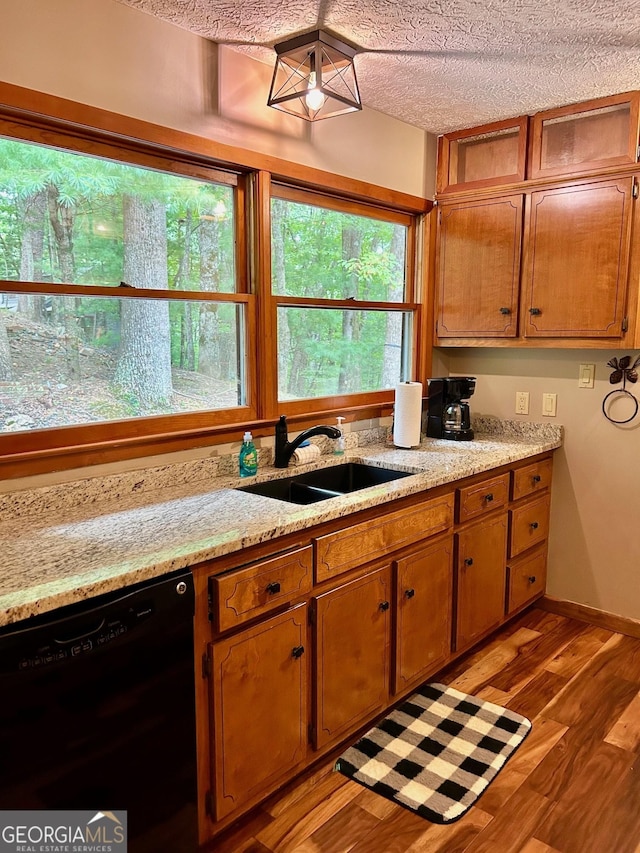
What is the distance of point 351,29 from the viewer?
6.74 ft

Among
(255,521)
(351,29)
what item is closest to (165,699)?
(255,521)

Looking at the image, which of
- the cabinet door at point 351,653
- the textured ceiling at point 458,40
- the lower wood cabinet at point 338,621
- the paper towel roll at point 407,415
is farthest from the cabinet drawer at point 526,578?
the textured ceiling at point 458,40

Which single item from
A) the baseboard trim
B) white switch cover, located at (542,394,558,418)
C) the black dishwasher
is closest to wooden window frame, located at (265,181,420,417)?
white switch cover, located at (542,394,558,418)

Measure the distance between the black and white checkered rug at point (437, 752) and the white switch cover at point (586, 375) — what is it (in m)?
1.57

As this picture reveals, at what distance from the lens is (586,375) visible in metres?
3.06

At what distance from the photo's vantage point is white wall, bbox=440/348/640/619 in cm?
300

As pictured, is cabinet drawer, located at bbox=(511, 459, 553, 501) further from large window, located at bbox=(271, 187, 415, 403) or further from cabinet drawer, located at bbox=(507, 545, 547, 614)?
large window, located at bbox=(271, 187, 415, 403)

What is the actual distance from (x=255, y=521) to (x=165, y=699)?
0.52 meters

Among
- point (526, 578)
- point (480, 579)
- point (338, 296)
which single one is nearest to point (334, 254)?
point (338, 296)

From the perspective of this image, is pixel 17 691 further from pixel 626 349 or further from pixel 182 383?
pixel 626 349

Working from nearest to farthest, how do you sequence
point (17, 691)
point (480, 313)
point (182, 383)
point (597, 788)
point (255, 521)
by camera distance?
point (17, 691) < point (255, 521) < point (597, 788) < point (182, 383) < point (480, 313)

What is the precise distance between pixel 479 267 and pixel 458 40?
119 centimetres

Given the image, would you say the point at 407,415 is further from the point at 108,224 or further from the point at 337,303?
the point at 108,224

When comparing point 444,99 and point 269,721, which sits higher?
point 444,99
